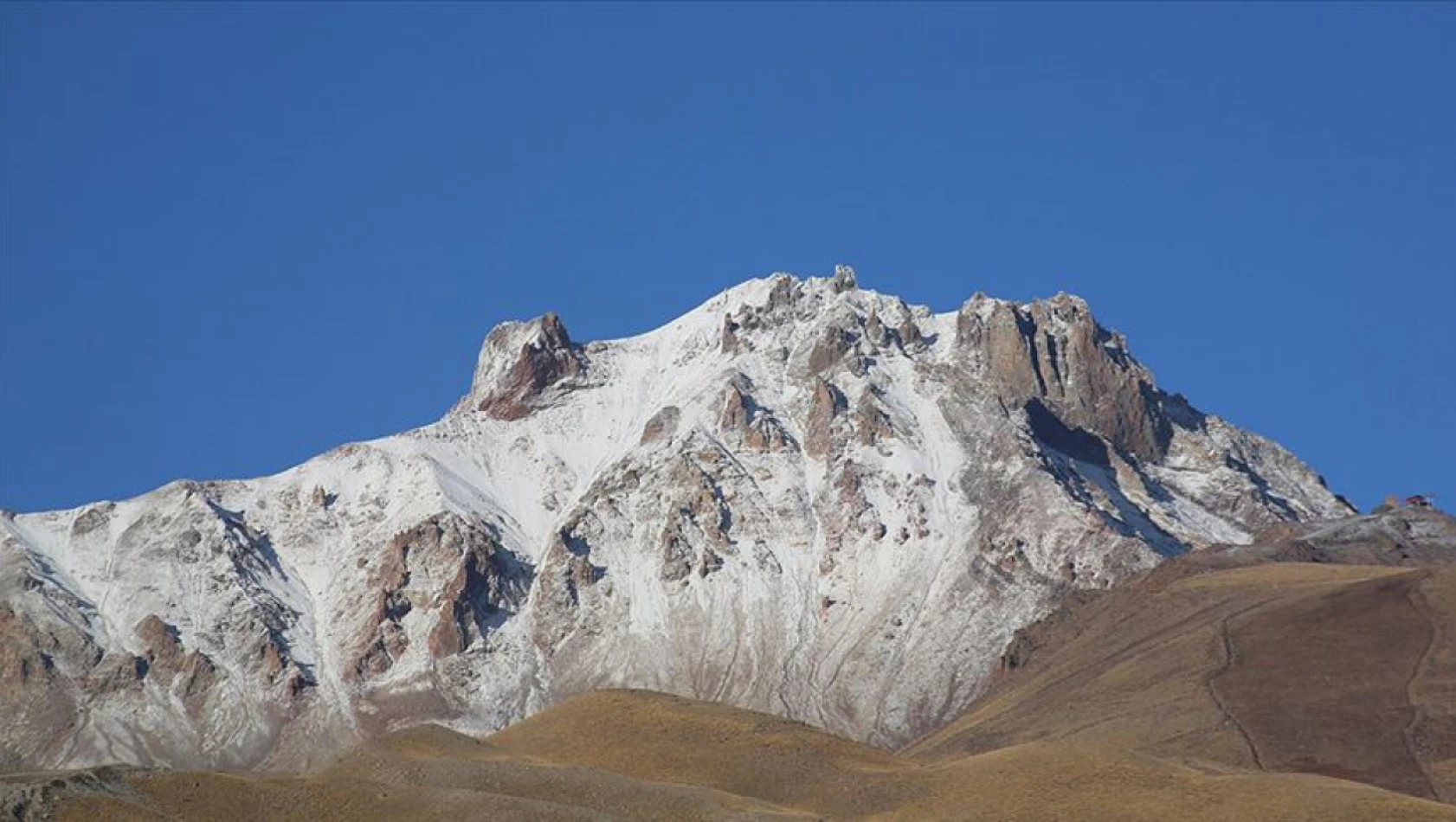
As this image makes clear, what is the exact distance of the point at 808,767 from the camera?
16588cm

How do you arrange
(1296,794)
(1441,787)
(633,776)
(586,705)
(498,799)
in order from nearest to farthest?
1. (498,799)
2. (1296,794)
3. (633,776)
4. (586,705)
5. (1441,787)

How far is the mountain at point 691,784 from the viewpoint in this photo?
137m

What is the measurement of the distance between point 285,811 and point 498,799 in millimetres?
11760

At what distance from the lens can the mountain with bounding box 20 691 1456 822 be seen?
13738cm

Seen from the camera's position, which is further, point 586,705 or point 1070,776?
point 586,705

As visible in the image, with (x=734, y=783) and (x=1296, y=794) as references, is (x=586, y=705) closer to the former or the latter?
(x=734, y=783)

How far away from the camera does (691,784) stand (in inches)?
6353

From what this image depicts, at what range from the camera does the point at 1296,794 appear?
149875 millimetres

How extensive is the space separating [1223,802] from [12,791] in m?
70.5

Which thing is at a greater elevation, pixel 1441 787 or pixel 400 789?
pixel 1441 787

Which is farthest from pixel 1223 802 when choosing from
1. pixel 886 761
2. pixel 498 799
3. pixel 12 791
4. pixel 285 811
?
pixel 12 791

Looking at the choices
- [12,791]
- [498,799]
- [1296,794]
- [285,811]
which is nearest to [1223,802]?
[1296,794]

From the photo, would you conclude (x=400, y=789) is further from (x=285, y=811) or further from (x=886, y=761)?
(x=886, y=761)

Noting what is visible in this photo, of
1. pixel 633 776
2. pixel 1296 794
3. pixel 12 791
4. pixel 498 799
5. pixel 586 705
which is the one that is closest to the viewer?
pixel 12 791
